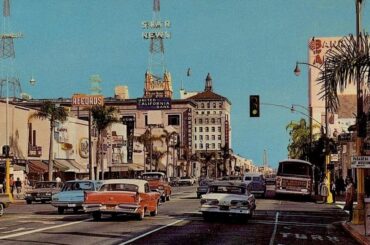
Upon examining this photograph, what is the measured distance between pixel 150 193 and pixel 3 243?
39.3 ft

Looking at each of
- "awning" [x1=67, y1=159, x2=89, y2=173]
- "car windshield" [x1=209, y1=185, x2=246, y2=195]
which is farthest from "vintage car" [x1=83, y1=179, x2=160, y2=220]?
"awning" [x1=67, y1=159, x2=89, y2=173]

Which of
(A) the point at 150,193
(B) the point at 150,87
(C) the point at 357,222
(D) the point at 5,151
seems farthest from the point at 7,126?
(B) the point at 150,87

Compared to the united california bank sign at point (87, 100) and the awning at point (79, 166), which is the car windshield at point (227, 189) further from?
the united california bank sign at point (87, 100)

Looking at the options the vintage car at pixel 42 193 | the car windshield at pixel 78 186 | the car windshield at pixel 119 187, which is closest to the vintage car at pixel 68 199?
the car windshield at pixel 78 186

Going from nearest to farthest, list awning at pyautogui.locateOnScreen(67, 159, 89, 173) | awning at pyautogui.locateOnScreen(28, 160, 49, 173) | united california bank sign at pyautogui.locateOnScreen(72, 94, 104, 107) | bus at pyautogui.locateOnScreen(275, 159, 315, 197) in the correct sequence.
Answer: bus at pyautogui.locateOnScreen(275, 159, 315, 197) < awning at pyautogui.locateOnScreen(28, 160, 49, 173) < awning at pyautogui.locateOnScreen(67, 159, 89, 173) < united california bank sign at pyautogui.locateOnScreen(72, 94, 104, 107)

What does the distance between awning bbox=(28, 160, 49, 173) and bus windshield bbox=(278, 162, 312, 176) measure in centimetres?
3200

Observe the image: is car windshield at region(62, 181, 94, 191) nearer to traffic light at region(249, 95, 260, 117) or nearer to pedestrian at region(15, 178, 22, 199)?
traffic light at region(249, 95, 260, 117)

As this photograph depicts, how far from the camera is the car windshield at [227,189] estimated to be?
28609 millimetres

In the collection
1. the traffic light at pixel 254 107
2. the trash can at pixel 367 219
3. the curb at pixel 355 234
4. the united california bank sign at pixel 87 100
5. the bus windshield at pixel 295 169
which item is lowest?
the curb at pixel 355 234

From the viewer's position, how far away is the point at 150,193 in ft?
98.7

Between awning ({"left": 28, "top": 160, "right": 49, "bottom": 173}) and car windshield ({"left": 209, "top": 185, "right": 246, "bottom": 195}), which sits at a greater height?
awning ({"left": 28, "top": 160, "right": 49, "bottom": 173})

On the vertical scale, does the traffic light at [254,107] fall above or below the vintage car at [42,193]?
above

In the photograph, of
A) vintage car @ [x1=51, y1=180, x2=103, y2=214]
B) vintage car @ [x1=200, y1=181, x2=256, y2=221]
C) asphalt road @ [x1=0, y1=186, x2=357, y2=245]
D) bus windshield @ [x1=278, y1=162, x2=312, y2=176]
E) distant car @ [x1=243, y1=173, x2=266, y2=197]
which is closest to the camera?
asphalt road @ [x1=0, y1=186, x2=357, y2=245]

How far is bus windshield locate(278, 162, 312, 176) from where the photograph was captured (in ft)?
172
